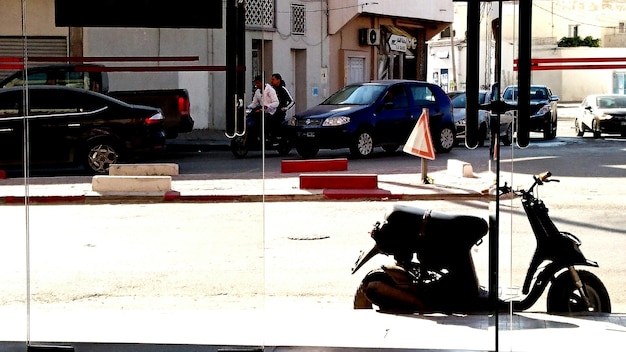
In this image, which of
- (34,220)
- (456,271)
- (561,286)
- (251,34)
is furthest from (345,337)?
(34,220)

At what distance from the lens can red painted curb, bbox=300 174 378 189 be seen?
828cm

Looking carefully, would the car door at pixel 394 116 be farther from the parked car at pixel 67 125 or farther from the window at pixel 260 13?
the parked car at pixel 67 125

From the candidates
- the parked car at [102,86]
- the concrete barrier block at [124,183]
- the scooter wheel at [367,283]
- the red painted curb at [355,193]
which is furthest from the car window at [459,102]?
the red painted curb at [355,193]

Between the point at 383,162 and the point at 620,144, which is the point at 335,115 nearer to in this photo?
the point at 383,162

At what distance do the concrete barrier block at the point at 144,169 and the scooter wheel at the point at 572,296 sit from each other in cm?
227

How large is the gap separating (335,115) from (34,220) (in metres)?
2.02

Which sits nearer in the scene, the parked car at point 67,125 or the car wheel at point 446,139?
the parked car at point 67,125

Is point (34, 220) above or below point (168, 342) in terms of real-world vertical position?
above

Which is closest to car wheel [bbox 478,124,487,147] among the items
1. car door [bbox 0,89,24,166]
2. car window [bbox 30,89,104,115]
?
car window [bbox 30,89,104,115]

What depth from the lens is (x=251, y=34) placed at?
589 cm

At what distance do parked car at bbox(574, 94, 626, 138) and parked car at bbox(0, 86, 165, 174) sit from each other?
2368 millimetres

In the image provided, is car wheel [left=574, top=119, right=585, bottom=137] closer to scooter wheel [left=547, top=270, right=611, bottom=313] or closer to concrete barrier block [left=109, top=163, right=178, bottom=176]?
scooter wheel [left=547, top=270, right=611, bottom=313]

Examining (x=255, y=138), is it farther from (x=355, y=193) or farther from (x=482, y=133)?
(x=355, y=193)

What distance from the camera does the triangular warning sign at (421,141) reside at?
684 cm
